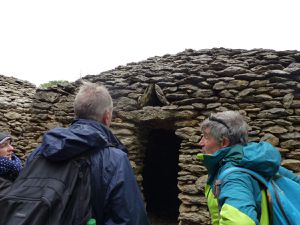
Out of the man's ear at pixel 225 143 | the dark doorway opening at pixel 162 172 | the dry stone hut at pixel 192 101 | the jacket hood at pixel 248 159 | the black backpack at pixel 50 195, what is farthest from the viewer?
the dark doorway opening at pixel 162 172

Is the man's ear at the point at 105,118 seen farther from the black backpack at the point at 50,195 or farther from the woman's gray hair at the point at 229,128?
the woman's gray hair at the point at 229,128

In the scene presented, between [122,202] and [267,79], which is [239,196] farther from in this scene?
[267,79]

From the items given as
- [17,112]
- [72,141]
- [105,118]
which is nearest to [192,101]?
[105,118]

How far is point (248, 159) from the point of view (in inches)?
70.4

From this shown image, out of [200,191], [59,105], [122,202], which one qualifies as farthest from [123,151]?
[59,105]

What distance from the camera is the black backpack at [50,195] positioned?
1525 mm

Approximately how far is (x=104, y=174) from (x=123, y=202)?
18 cm

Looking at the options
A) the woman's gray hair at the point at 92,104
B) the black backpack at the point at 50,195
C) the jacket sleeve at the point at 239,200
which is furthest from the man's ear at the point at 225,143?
the black backpack at the point at 50,195

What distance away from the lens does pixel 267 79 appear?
201 inches

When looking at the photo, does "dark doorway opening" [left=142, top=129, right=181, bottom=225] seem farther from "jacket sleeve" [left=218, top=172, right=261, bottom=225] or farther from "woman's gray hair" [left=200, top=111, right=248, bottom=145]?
Answer: "jacket sleeve" [left=218, top=172, right=261, bottom=225]

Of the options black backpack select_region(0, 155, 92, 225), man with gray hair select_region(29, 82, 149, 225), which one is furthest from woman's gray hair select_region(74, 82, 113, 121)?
black backpack select_region(0, 155, 92, 225)

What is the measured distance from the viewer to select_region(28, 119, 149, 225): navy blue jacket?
1684mm

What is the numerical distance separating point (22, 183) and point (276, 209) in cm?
133

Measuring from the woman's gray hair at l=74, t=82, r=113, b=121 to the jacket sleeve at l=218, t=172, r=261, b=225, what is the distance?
86 centimetres
